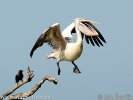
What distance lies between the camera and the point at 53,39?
1377 cm

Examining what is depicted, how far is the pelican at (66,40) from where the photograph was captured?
A: 13242mm

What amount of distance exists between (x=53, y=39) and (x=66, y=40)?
381 millimetres

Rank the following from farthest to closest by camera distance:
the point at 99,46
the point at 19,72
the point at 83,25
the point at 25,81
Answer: the point at 99,46 → the point at 83,25 → the point at 19,72 → the point at 25,81

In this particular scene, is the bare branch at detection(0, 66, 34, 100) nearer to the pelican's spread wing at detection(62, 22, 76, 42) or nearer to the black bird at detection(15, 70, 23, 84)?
the black bird at detection(15, 70, 23, 84)

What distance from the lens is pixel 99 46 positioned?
1509cm

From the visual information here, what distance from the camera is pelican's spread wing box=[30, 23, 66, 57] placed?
44.3 feet

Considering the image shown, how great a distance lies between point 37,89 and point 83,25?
2389mm

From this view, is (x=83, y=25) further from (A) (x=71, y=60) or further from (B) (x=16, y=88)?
(B) (x=16, y=88)

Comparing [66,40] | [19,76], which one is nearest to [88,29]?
[66,40]

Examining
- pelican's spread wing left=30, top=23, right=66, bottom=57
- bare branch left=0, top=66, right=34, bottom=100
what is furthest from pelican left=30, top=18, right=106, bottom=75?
bare branch left=0, top=66, right=34, bottom=100

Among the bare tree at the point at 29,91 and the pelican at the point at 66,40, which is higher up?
the pelican at the point at 66,40

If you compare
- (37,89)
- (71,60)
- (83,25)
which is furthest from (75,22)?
(37,89)

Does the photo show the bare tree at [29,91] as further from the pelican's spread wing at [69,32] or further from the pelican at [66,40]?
the pelican's spread wing at [69,32]

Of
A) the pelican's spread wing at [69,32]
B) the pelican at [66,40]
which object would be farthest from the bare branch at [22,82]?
the pelican's spread wing at [69,32]
